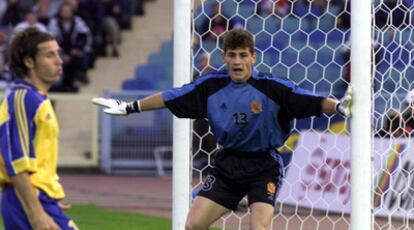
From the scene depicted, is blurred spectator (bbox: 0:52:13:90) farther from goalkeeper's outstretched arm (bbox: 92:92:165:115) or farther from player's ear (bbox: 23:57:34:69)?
player's ear (bbox: 23:57:34:69)

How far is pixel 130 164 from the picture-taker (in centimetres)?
1864

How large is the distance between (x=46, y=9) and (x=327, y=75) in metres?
10.8

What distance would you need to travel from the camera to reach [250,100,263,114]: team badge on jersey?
25.2 feet

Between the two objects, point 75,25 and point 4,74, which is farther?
point 75,25

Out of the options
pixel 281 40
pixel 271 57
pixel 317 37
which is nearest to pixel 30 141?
pixel 271 57

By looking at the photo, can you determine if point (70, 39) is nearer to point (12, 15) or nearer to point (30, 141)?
point (12, 15)

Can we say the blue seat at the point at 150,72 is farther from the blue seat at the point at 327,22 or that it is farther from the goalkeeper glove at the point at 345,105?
the goalkeeper glove at the point at 345,105

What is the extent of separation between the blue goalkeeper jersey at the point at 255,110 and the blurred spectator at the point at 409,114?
6.41ft

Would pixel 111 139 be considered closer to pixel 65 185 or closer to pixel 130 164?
pixel 130 164

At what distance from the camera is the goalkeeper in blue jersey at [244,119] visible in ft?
25.0

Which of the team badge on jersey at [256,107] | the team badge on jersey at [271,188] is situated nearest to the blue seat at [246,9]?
the team badge on jersey at [256,107]

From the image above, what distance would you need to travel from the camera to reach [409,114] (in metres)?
10.0

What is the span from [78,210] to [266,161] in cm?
555

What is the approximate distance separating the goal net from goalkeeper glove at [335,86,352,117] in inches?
49.8
